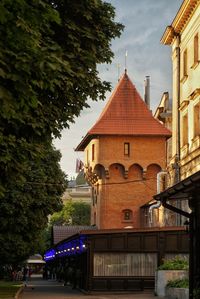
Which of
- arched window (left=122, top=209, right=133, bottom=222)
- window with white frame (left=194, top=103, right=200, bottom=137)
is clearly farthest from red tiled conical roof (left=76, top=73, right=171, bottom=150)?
window with white frame (left=194, top=103, right=200, bottom=137)

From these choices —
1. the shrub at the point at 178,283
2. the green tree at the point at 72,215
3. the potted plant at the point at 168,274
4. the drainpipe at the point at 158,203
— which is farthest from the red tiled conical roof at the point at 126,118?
the green tree at the point at 72,215

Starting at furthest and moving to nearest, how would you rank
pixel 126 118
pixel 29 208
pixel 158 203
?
pixel 126 118
pixel 158 203
pixel 29 208

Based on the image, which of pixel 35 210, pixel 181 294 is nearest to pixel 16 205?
pixel 35 210

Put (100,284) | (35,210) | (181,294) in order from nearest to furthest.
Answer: (181,294) → (100,284) → (35,210)

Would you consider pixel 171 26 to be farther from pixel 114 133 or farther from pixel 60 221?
pixel 60 221

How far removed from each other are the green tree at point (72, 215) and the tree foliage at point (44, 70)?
308 feet

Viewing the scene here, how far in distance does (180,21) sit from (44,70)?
89.6 feet

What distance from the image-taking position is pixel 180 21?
Answer: 117ft

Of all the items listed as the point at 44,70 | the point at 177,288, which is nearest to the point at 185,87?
the point at 177,288

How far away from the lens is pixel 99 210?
2179 inches

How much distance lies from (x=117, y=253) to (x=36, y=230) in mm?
10123

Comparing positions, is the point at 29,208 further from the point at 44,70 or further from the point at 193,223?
the point at 44,70

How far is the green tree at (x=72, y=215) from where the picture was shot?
111m

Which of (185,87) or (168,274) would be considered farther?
(185,87)
